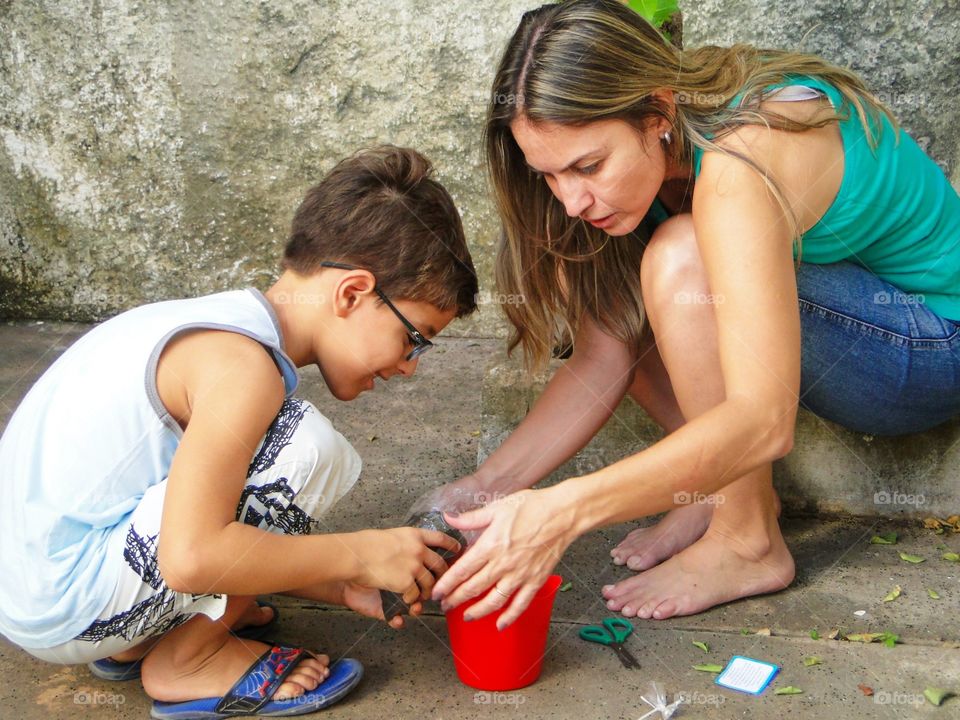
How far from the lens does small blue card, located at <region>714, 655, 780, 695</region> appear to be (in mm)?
1941

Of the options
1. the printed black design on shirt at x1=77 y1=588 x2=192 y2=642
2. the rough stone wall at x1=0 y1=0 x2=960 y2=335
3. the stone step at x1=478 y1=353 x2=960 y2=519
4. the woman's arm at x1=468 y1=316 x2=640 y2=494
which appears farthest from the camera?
the rough stone wall at x1=0 y1=0 x2=960 y2=335

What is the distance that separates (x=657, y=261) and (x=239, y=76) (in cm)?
197

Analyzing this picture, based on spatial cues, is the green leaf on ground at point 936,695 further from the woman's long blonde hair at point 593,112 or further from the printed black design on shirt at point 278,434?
Answer: the printed black design on shirt at point 278,434

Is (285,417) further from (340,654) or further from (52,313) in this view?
(52,313)

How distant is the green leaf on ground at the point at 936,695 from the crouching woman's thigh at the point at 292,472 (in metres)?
1.14

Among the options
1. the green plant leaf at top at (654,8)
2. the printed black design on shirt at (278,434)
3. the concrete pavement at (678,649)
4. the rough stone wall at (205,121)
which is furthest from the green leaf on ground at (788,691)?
the rough stone wall at (205,121)

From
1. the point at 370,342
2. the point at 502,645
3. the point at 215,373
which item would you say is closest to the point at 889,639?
the point at 502,645

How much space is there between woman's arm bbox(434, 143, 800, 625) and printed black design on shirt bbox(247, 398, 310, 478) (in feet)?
1.10

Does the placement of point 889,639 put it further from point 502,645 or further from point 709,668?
point 502,645

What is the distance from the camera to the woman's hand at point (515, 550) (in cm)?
174

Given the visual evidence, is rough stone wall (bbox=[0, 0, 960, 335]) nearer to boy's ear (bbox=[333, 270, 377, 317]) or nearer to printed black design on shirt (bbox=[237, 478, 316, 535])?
boy's ear (bbox=[333, 270, 377, 317])

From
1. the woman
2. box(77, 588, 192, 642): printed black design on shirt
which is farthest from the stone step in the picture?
box(77, 588, 192, 642): printed black design on shirt

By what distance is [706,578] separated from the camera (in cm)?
222

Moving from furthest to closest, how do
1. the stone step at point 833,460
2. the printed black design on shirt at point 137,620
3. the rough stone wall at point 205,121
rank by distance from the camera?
the rough stone wall at point 205,121 < the stone step at point 833,460 < the printed black design on shirt at point 137,620
